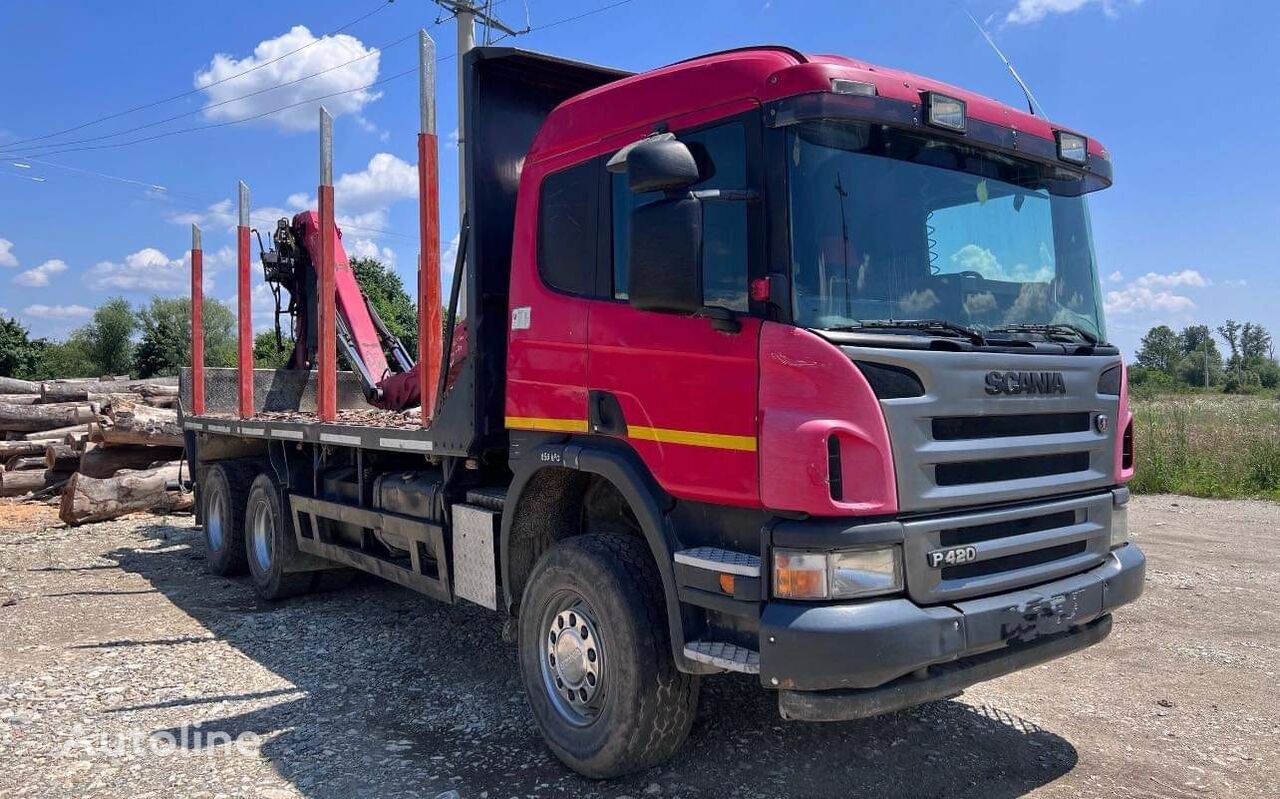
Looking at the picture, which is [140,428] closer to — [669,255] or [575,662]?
[575,662]

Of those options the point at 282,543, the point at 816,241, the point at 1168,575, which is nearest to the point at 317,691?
the point at 282,543

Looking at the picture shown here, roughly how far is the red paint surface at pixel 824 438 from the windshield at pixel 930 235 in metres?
0.18

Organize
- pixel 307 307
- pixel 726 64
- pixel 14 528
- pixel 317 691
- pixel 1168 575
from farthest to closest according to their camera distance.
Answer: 1. pixel 14 528
2. pixel 307 307
3. pixel 1168 575
4. pixel 317 691
5. pixel 726 64

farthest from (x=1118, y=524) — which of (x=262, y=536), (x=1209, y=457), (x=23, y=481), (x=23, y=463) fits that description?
(x=23, y=463)

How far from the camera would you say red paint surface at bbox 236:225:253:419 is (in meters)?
8.45

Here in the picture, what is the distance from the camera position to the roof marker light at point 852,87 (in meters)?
3.37

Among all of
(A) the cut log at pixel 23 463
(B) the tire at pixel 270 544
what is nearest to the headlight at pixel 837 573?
(B) the tire at pixel 270 544

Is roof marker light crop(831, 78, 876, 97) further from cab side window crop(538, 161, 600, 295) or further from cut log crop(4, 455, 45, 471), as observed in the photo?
cut log crop(4, 455, 45, 471)

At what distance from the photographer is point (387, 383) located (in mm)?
7883

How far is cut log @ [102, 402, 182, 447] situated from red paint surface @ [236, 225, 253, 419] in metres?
5.01

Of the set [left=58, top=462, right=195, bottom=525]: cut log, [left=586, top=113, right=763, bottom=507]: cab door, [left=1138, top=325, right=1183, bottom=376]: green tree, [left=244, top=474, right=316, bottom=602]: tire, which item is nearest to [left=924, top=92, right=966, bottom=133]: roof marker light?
[left=586, top=113, right=763, bottom=507]: cab door

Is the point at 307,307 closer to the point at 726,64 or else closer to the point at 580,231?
the point at 580,231

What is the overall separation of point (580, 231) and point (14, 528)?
11248 millimetres

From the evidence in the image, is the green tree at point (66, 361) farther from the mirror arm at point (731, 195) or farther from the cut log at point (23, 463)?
the mirror arm at point (731, 195)
